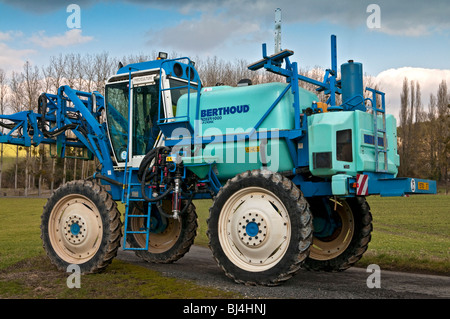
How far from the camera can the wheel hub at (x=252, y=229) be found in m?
7.88

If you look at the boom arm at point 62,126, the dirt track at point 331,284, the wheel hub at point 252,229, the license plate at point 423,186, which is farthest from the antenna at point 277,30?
the boom arm at point 62,126

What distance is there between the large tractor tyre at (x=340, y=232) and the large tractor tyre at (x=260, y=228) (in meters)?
2.05

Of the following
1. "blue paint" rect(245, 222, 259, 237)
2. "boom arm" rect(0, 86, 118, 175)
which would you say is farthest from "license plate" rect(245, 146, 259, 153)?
"boom arm" rect(0, 86, 118, 175)

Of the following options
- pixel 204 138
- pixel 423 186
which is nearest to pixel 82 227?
pixel 204 138

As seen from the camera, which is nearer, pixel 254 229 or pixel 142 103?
pixel 254 229

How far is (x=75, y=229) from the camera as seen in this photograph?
31.6 feet

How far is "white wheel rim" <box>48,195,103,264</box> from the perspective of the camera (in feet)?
31.0

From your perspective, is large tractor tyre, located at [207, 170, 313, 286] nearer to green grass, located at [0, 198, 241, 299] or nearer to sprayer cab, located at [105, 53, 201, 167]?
green grass, located at [0, 198, 241, 299]

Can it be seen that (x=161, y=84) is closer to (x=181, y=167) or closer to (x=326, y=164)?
(x=181, y=167)

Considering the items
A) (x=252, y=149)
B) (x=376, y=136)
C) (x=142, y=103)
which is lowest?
(x=252, y=149)

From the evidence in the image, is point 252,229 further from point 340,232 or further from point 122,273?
point 122,273

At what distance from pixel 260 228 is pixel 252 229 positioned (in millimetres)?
155

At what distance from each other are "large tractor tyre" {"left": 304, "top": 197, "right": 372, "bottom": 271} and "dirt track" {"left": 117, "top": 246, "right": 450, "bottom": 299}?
0.95 ft
